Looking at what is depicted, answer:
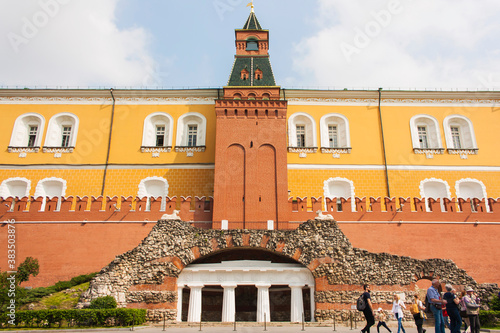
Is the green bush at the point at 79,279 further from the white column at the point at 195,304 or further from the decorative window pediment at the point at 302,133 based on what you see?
the decorative window pediment at the point at 302,133

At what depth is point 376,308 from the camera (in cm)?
1552

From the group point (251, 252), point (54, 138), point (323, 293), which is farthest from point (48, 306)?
point (54, 138)

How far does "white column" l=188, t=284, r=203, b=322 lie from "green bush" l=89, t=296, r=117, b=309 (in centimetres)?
272

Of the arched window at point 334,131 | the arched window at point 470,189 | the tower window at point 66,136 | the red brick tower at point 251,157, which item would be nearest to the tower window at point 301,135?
the arched window at point 334,131

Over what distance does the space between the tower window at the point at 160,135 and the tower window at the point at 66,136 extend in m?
5.51

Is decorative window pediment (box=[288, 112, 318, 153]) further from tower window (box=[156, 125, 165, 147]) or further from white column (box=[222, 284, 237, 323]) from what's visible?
white column (box=[222, 284, 237, 323])

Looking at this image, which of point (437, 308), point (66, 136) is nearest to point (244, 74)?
point (66, 136)

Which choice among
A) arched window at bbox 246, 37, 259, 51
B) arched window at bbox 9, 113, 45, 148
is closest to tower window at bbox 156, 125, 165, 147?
arched window at bbox 9, 113, 45, 148

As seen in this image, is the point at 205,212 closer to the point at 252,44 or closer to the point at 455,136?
the point at 252,44

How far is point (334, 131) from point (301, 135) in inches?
86.2

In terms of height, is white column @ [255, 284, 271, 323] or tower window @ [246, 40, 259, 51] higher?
tower window @ [246, 40, 259, 51]

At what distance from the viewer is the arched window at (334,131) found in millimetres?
27270

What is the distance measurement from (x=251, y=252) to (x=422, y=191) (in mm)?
13024

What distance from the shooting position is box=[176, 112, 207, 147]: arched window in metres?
27.2
